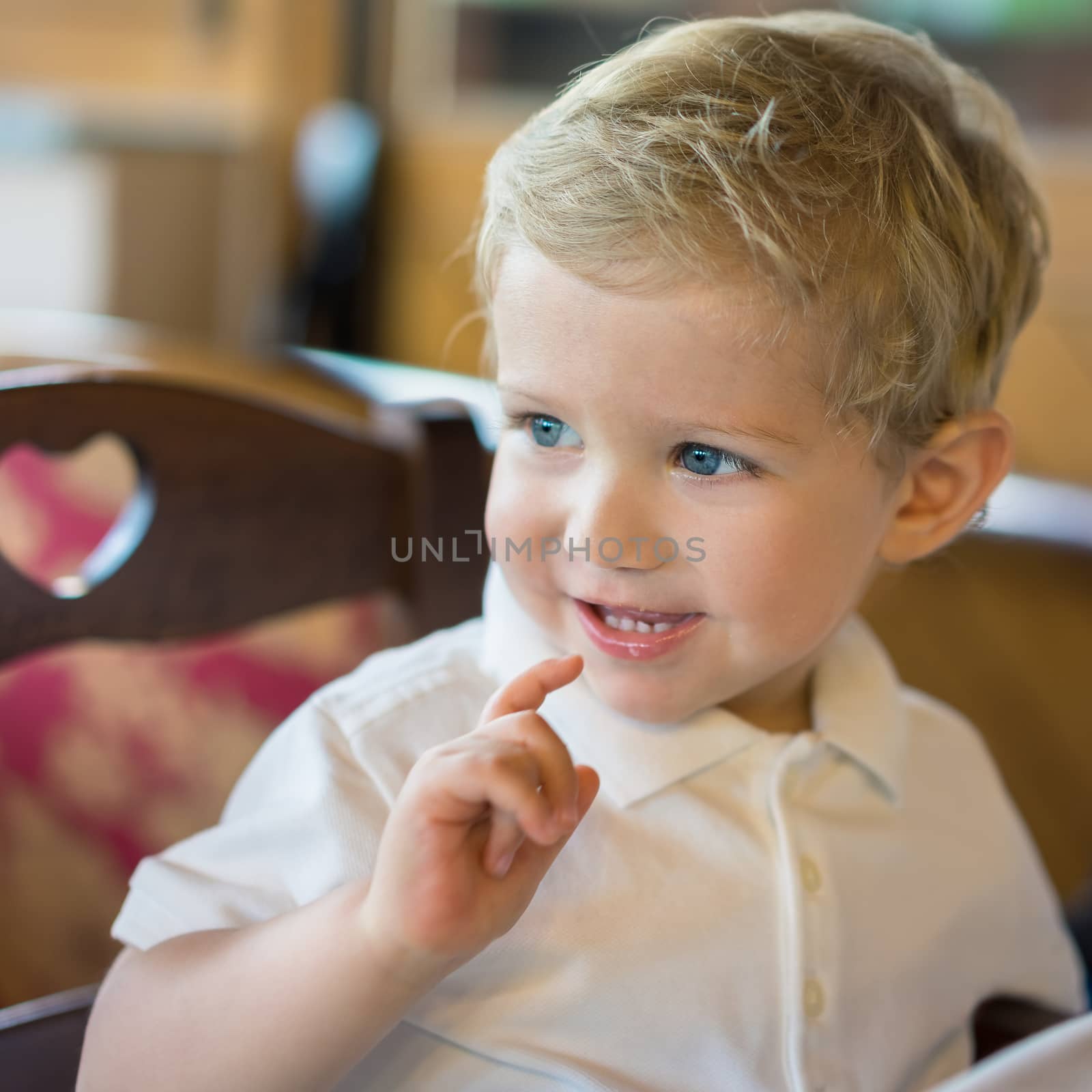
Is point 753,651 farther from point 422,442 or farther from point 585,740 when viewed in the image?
point 422,442

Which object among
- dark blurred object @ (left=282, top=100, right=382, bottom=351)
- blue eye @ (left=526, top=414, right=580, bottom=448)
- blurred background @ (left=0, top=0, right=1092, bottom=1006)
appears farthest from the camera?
dark blurred object @ (left=282, top=100, right=382, bottom=351)

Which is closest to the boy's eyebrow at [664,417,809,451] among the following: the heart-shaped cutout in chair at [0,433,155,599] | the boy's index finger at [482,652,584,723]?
the boy's index finger at [482,652,584,723]

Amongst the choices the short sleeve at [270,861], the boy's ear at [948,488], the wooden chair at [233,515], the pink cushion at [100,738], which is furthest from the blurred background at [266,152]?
the short sleeve at [270,861]

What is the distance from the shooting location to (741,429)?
0.58m

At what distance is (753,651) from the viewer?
2.05ft

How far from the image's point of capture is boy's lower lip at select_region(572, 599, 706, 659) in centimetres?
61

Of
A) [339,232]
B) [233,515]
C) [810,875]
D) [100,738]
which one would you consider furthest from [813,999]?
[339,232]

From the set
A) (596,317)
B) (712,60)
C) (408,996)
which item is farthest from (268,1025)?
(712,60)

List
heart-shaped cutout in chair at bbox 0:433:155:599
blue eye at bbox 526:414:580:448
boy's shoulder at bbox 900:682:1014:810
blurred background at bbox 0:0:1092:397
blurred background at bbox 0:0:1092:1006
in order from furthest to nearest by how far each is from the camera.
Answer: blurred background at bbox 0:0:1092:397, blurred background at bbox 0:0:1092:1006, heart-shaped cutout in chair at bbox 0:433:155:599, boy's shoulder at bbox 900:682:1014:810, blue eye at bbox 526:414:580:448

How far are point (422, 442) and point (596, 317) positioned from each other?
270 millimetres

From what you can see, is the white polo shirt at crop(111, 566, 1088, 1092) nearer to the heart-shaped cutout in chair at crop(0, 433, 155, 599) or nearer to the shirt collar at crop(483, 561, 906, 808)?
the shirt collar at crop(483, 561, 906, 808)

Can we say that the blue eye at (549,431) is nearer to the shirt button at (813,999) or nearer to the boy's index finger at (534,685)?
the boy's index finger at (534,685)

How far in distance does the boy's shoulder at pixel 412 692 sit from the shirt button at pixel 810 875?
18 cm

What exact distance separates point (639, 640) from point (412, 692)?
0.37 ft
